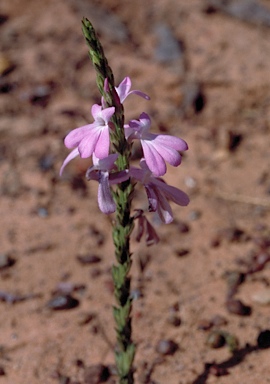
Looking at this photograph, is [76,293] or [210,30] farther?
[210,30]

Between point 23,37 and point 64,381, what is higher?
point 23,37

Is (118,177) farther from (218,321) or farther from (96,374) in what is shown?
(218,321)

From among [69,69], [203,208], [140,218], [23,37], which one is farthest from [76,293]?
[23,37]

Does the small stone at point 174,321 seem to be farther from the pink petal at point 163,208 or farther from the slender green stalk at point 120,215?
the pink petal at point 163,208

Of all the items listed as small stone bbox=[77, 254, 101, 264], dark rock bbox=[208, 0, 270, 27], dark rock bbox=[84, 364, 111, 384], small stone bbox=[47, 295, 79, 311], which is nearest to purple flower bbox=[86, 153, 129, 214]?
dark rock bbox=[84, 364, 111, 384]

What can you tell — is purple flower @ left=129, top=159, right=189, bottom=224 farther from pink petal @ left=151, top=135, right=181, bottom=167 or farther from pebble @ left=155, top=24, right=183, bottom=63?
pebble @ left=155, top=24, right=183, bottom=63

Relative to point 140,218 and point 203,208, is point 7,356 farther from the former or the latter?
point 203,208

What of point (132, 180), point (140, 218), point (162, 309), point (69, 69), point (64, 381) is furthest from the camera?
point (69, 69)
